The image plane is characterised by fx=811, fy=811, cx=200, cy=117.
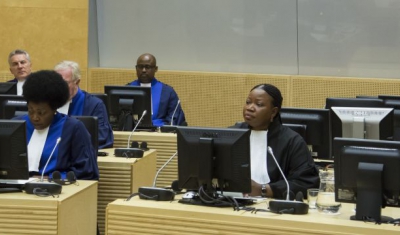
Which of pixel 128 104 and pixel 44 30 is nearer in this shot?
pixel 128 104

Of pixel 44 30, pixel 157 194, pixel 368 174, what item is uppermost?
pixel 44 30

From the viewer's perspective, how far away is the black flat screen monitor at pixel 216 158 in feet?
15.1

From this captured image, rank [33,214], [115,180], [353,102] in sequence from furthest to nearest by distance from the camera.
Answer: [353,102], [115,180], [33,214]

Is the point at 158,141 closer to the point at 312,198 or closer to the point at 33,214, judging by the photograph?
the point at 33,214

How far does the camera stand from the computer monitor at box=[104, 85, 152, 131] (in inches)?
324

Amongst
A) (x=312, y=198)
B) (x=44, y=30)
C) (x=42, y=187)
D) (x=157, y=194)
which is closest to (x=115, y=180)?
(x=42, y=187)

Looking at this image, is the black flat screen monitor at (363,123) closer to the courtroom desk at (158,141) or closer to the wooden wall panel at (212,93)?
the courtroom desk at (158,141)

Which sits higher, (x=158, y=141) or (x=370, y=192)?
(x=158, y=141)

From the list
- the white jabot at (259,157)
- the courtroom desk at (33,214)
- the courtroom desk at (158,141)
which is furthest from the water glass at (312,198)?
the courtroom desk at (158,141)

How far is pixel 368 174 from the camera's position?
14.0 ft

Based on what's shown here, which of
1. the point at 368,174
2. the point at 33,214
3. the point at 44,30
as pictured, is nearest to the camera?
the point at 368,174

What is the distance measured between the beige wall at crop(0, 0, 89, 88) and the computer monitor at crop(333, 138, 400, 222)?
7635 millimetres

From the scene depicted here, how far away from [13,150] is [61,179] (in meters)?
0.48

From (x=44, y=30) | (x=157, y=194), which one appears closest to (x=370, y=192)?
(x=157, y=194)
